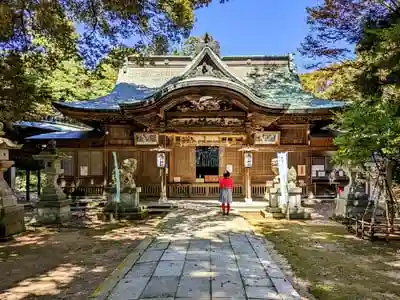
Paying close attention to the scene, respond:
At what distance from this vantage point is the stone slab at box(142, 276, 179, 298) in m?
4.39

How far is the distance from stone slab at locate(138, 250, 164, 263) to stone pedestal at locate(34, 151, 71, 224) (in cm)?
523

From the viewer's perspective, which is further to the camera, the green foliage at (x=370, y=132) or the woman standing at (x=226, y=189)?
the woman standing at (x=226, y=189)

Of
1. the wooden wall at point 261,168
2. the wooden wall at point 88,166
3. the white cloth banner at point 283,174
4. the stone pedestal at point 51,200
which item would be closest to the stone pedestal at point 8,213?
the stone pedestal at point 51,200

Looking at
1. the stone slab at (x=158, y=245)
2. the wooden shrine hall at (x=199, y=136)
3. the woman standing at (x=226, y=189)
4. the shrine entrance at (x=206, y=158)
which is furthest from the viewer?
the shrine entrance at (x=206, y=158)

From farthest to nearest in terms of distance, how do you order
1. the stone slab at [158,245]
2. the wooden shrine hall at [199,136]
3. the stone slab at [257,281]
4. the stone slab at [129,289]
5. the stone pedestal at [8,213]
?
the wooden shrine hall at [199,136]
the stone pedestal at [8,213]
the stone slab at [158,245]
the stone slab at [257,281]
the stone slab at [129,289]

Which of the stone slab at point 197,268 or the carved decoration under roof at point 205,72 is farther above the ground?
the carved decoration under roof at point 205,72

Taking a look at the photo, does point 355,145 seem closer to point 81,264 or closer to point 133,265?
point 133,265

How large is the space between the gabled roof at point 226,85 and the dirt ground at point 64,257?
216 inches

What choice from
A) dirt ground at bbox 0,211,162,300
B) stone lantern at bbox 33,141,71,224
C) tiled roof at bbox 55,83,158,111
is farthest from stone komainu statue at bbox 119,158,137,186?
tiled roof at bbox 55,83,158,111

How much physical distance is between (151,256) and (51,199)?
590 centimetres

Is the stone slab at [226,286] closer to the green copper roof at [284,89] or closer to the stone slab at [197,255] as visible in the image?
the stone slab at [197,255]

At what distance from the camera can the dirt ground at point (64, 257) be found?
5195 millimetres

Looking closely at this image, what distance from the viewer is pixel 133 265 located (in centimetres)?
588

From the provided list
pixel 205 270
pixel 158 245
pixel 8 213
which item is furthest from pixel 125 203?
pixel 205 270
